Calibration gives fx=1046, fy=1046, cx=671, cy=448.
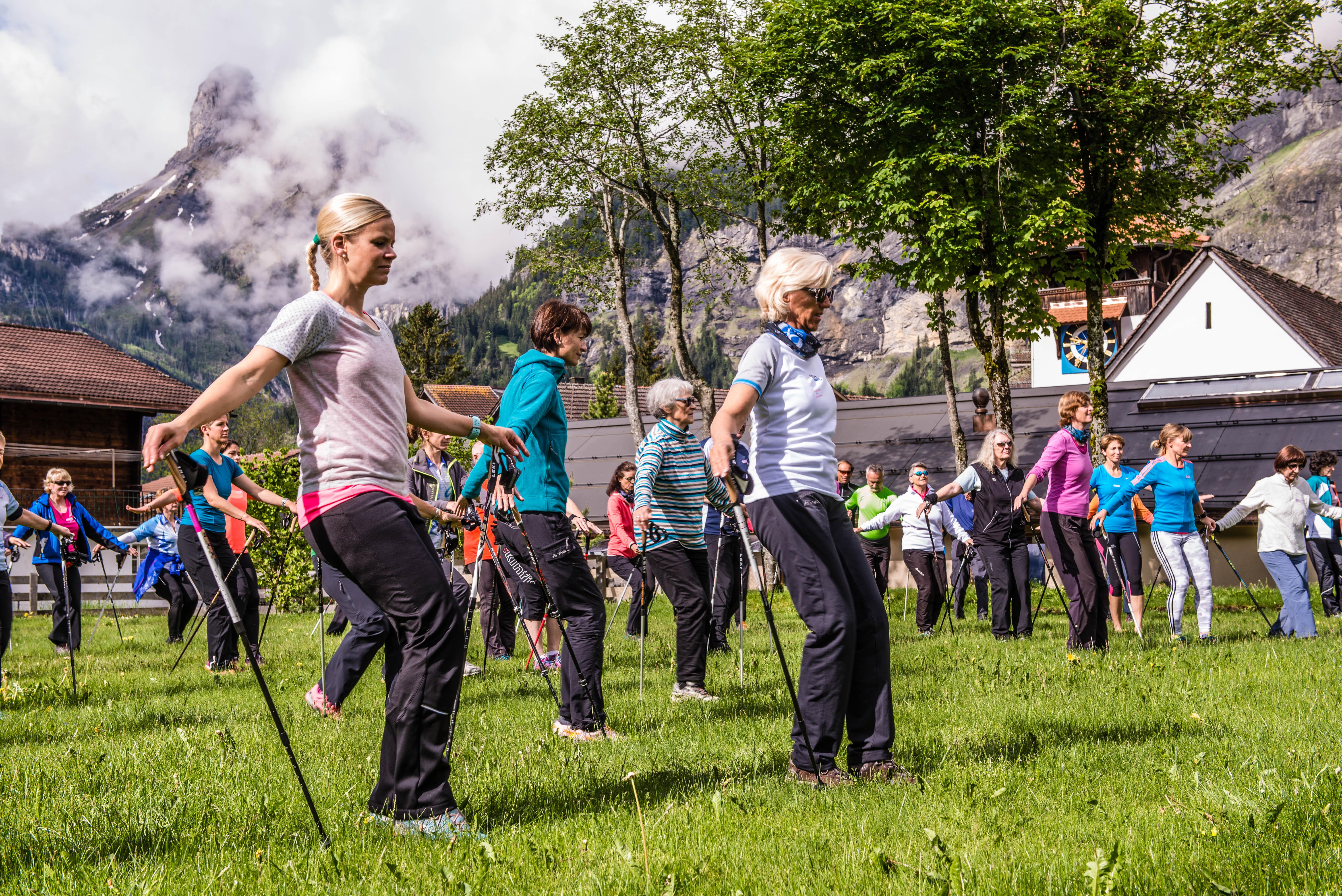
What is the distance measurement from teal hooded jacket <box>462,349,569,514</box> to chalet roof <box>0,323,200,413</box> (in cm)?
3543

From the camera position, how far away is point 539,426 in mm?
5602

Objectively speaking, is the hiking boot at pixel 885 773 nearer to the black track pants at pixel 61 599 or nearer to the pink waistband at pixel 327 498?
the pink waistband at pixel 327 498

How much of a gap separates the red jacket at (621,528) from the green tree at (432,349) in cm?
7824

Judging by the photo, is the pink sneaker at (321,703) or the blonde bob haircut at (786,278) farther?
the pink sneaker at (321,703)

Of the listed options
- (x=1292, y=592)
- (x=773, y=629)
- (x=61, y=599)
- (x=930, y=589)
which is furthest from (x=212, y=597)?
(x=1292, y=592)

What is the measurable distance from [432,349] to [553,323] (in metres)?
86.7

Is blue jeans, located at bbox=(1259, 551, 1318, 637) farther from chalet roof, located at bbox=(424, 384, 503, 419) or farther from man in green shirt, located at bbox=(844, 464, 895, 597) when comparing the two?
chalet roof, located at bbox=(424, 384, 503, 419)

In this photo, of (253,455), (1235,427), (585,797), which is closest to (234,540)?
(585,797)

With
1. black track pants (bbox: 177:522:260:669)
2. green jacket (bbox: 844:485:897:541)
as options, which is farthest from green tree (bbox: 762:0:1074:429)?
black track pants (bbox: 177:522:260:669)

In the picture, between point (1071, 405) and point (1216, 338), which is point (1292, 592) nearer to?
point (1071, 405)

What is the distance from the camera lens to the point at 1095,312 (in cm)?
1844

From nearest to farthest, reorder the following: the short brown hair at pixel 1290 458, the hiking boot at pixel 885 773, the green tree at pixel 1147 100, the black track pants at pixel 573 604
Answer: the hiking boot at pixel 885 773 → the black track pants at pixel 573 604 → the short brown hair at pixel 1290 458 → the green tree at pixel 1147 100

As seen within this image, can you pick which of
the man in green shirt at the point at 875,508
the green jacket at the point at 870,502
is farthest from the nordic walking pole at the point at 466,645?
the green jacket at the point at 870,502

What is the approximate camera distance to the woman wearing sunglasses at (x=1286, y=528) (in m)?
10.1
